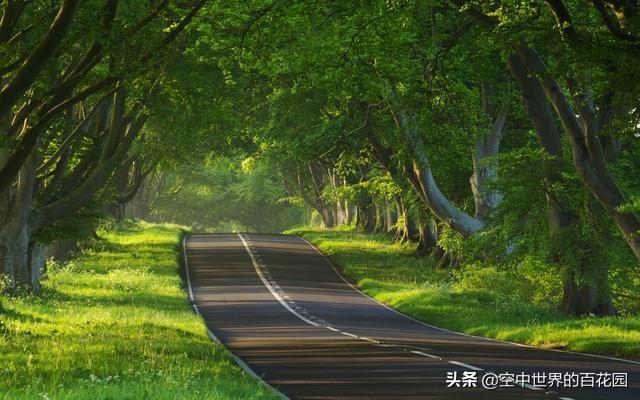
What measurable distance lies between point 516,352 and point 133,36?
327 inches

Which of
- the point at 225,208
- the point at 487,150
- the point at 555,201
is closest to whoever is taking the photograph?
the point at 555,201

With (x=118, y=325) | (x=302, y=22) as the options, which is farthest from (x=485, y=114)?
(x=118, y=325)

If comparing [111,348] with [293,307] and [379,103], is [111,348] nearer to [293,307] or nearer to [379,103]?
[293,307]

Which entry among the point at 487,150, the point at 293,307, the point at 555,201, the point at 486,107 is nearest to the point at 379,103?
the point at 486,107

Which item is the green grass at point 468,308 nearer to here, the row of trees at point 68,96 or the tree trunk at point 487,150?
the tree trunk at point 487,150

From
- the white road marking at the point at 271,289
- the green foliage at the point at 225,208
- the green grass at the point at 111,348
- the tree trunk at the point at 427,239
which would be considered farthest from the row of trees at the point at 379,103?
the green foliage at the point at 225,208

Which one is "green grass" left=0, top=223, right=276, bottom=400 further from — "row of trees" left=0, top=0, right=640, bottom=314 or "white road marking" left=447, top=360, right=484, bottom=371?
"white road marking" left=447, top=360, right=484, bottom=371

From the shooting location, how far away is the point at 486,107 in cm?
3669

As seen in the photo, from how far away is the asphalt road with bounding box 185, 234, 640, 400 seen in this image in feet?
46.4

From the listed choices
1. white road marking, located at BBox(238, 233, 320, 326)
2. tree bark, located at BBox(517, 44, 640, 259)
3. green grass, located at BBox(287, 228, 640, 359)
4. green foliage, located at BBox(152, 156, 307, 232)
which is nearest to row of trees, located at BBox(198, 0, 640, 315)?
tree bark, located at BBox(517, 44, 640, 259)

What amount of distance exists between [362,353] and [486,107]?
18461 mm

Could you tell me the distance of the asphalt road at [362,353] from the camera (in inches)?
556

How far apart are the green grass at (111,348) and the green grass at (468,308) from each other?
261 inches

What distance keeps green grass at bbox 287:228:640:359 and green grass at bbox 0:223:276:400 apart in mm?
6620
